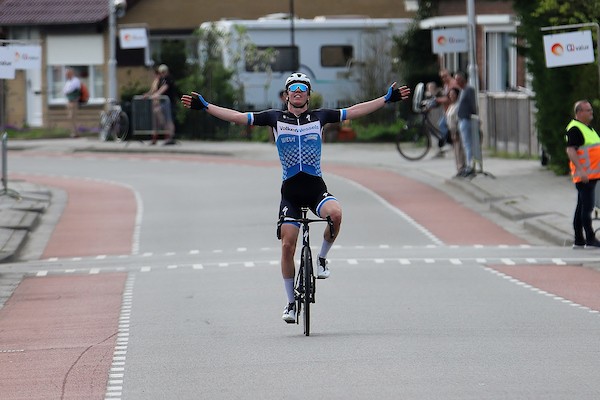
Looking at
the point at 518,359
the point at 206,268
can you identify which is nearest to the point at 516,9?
the point at 206,268

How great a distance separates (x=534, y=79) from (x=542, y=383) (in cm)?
2072

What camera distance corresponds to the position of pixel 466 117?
28.8 metres

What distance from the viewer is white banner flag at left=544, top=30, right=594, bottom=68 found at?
23031 mm

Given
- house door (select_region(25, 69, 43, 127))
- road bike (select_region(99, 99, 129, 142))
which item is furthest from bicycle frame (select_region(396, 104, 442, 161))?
house door (select_region(25, 69, 43, 127))

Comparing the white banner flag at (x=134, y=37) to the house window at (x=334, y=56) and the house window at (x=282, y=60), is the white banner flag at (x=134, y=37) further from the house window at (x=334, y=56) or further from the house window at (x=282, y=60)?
the house window at (x=334, y=56)

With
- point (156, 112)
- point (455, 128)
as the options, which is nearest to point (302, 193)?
point (455, 128)

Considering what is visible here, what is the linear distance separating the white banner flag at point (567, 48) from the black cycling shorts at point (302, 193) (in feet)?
37.5

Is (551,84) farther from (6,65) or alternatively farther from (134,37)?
(134,37)

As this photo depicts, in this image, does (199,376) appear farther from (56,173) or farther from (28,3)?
(28,3)

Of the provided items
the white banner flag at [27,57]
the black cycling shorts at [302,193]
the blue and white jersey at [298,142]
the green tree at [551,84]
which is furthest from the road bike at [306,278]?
the white banner flag at [27,57]

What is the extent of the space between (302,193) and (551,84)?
1713 centimetres

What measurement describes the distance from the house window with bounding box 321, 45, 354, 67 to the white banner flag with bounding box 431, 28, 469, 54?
13.1 metres

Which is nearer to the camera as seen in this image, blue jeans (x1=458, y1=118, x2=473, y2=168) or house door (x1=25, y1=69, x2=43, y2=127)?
blue jeans (x1=458, y1=118, x2=473, y2=168)

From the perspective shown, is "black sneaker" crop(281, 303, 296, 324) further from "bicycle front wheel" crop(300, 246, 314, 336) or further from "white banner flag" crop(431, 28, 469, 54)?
"white banner flag" crop(431, 28, 469, 54)
